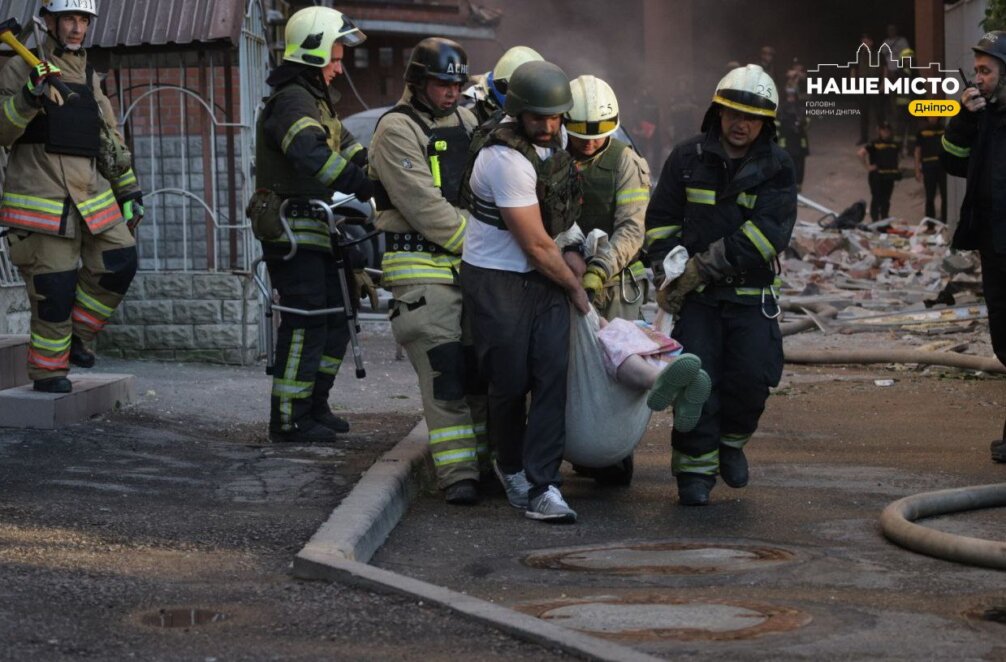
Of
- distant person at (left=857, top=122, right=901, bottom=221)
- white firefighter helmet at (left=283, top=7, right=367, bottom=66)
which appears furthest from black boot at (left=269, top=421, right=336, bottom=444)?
distant person at (left=857, top=122, right=901, bottom=221)

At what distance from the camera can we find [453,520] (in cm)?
651

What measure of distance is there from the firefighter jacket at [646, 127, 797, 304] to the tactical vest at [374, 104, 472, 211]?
0.89 meters

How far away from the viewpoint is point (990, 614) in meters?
4.77

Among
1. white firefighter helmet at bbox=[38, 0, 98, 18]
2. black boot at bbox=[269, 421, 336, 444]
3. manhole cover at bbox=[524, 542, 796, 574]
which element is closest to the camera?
manhole cover at bbox=[524, 542, 796, 574]

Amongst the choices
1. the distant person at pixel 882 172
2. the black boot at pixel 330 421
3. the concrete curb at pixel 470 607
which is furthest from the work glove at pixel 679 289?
the distant person at pixel 882 172

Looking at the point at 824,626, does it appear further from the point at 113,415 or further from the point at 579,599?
the point at 113,415

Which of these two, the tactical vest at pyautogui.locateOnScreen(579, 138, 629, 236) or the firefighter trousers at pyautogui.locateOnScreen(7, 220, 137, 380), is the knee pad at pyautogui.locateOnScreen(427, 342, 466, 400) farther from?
the firefighter trousers at pyautogui.locateOnScreen(7, 220, 137, 380)

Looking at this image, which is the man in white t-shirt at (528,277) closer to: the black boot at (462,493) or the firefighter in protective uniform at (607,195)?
the black boot at (462,493)

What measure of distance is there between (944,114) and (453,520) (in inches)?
851

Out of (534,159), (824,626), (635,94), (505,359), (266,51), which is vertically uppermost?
(635,94)

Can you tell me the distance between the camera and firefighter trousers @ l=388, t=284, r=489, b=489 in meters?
6.78

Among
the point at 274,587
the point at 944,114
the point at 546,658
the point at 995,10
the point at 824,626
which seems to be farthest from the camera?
the point at 944,114

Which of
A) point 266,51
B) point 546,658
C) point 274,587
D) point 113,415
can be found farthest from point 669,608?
point 266,51

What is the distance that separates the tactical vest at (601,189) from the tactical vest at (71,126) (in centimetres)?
253
